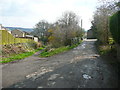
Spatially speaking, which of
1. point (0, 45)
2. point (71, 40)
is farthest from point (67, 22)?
point (0, 45)

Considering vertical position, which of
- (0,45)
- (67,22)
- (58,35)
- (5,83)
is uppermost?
(67,22)

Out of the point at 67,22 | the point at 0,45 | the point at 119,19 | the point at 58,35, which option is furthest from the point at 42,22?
the point at 119,19

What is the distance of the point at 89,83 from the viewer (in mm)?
4238

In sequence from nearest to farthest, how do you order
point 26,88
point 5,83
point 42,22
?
point 26,88 < point 5,83 < point 42,22

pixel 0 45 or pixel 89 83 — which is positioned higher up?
pixel 0 45

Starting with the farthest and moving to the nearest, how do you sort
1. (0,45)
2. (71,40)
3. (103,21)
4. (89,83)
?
(71,40)
(103,21)
(0,45)
(89,83)

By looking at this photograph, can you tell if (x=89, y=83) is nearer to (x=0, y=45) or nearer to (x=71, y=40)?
(x=0, y=45)

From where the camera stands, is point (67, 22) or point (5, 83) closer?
point (5, 83)

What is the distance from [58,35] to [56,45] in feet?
7.80

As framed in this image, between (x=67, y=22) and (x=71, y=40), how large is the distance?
15.2 m

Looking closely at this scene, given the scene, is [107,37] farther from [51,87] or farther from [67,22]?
[67,22]

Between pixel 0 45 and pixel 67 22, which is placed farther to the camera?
pixel 67 22

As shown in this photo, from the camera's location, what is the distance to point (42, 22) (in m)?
54.8

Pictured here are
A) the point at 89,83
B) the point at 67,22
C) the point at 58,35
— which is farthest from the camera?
the point at 67,22
